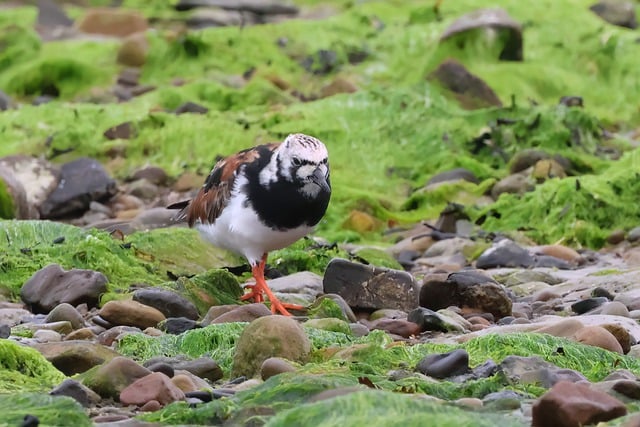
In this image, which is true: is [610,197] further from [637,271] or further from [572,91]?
[572,91]

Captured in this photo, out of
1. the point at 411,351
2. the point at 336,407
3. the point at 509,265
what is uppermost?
the point at 336,407

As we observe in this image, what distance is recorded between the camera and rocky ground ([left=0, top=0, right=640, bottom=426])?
4375mm

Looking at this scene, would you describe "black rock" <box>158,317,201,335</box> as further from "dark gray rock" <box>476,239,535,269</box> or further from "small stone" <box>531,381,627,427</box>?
"dark gray rock" <box>476,239,535,269</box>

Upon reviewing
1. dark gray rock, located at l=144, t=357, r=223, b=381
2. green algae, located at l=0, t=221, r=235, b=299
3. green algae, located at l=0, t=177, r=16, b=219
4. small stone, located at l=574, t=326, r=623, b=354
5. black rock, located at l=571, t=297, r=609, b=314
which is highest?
small stone, located at l=574, t=326, r=623, b=354

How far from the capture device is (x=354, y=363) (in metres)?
4.73

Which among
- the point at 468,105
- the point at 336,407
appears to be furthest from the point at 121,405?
the point at 468,105

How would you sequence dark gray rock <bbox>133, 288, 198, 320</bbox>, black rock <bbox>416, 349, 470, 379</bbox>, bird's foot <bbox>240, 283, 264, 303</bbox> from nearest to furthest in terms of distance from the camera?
black rock <bbox>416, 349, 470, 379</bbox> → dark gray rock <bbox>133, 288, 198, 320</bbox> → bird's foot <bbox>240, 283, 264, 303</bbox>

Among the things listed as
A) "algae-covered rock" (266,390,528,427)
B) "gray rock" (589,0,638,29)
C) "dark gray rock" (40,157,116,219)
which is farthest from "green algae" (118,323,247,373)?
"gray rock" (589,0,638,29)

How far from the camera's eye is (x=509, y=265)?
8391 mm

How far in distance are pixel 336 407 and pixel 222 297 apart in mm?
3192

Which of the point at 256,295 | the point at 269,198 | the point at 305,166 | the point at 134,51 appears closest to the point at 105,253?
the point at 256,295

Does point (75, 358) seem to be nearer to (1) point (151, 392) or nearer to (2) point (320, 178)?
(1) point (151, 392)

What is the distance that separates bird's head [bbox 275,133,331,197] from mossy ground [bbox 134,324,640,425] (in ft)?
3.63

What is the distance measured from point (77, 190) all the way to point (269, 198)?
4790 millimetres
